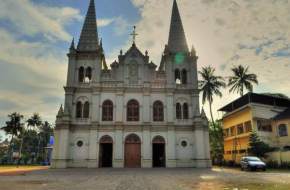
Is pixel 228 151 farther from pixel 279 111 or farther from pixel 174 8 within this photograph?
pixel 174 8

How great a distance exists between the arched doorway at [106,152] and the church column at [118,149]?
2.95ft

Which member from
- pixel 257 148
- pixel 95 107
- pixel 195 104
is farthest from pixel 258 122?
pixel 95 107

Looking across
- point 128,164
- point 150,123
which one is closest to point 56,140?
point 128,164

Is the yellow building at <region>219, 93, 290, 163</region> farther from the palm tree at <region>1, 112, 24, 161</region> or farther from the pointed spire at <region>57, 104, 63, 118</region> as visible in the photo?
the palm tree at <region>1, 112, 24, 161</region>

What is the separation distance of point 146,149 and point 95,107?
8.61m

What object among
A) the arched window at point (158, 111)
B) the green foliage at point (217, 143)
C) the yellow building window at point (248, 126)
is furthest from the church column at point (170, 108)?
the green foliage at point (217, 143)

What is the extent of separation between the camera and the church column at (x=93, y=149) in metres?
32.5

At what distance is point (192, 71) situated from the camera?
3697cm

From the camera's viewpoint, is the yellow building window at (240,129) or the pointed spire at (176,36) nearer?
the pointed spire at (176,36)

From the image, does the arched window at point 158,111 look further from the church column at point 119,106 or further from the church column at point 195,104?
the church column at point 119,106

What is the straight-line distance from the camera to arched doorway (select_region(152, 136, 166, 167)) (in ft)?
112

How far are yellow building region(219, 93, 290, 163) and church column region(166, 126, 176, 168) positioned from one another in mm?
12803

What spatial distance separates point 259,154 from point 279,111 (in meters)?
10.3

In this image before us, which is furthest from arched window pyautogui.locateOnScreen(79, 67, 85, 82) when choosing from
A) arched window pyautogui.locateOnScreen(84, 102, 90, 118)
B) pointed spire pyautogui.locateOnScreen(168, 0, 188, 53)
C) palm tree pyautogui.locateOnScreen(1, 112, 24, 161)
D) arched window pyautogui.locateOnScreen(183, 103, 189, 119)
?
palm tree pyautogui.locateOnScreen(1, 112, 24, 161)
